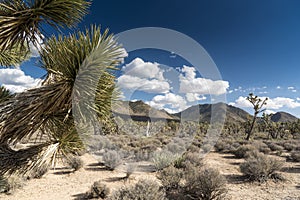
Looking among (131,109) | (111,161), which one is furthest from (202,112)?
(111,161)

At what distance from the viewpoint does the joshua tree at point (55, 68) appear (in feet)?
6.95

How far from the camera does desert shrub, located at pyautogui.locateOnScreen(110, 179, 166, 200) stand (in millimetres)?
3999

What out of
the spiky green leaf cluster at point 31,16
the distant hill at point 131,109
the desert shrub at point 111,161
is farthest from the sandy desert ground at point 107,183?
the spiky green leaf cluster at point 31,16

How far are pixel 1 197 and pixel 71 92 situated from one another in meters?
5.77

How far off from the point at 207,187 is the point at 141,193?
76.1 inches

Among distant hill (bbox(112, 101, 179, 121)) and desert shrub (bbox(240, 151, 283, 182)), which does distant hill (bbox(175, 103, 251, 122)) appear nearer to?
desert shrub (bbox(240, 151, 283, 182))

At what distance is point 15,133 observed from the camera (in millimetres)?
2193

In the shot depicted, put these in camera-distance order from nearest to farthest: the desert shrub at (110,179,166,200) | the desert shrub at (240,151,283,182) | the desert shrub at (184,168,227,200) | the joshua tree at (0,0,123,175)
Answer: the joshua tree at (0,0,123,175) → the desert shrub at (110,179,166,200) → the desert shrub at (184,168,227,200) → the desert shrub at (240,151,283,182)

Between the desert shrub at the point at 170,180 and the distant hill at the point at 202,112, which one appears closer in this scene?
the desert shrub at the point at 170,180

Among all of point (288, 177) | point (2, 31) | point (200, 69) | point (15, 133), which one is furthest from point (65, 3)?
point (288, 177)

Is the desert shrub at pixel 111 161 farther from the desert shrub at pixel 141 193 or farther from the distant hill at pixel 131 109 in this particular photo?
the desert shrub at pixel 141 193

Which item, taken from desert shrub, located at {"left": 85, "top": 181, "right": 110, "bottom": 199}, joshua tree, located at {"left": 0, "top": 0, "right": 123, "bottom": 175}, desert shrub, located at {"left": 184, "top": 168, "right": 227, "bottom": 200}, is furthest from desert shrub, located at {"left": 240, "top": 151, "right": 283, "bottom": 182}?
joshua tree, located at {"left": 0, "top": 0, "right": 123, "bottom": 175}

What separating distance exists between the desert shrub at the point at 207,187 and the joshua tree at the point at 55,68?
381cm

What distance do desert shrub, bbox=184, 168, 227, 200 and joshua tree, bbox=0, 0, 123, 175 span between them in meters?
3.81
